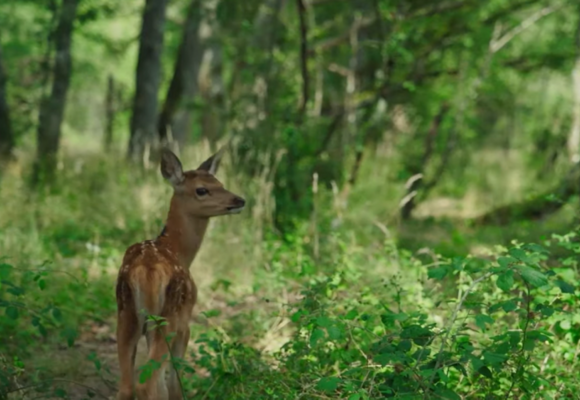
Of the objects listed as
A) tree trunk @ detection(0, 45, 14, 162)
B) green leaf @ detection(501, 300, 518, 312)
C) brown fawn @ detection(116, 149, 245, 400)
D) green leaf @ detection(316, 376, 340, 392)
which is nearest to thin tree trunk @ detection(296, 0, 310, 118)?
tree trunk @ detection(0, 45, 14, 162)

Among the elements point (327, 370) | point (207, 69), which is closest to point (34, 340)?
point (327, 370)

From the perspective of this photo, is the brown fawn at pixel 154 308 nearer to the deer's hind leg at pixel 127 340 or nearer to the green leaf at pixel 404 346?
the deer's hind leg at pixel 127 340

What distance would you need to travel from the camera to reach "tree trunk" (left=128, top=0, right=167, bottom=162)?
13406 millimetres

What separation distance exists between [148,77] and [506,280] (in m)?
10.9

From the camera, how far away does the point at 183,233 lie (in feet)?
17.4

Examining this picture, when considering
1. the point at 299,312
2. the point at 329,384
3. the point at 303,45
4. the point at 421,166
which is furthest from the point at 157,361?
Result: the point at 421,166

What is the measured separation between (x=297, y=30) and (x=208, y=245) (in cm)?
512

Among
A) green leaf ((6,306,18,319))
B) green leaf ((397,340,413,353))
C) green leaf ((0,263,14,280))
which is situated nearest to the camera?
green leaf ((397,340,413,353))

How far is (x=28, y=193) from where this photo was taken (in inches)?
432

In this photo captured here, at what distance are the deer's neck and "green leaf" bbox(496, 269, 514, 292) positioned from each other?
214 centimetres

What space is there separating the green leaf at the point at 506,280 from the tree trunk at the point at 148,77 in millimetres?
10095

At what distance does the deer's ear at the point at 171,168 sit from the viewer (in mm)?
5348

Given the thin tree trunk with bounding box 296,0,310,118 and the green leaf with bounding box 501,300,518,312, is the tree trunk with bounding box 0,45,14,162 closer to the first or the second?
the thin tree trunk with bounding box 296,0,310,118

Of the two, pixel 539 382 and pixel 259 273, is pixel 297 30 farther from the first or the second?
pixel 539 382
